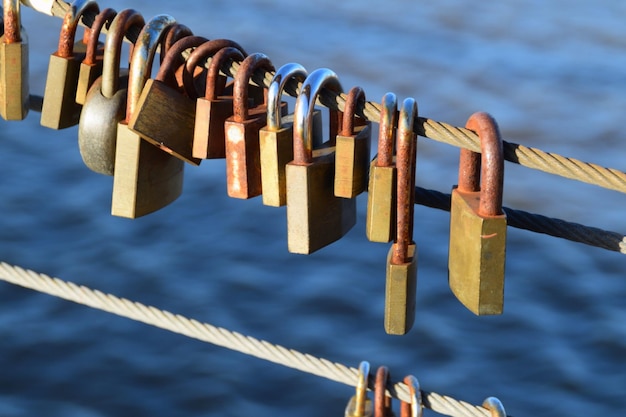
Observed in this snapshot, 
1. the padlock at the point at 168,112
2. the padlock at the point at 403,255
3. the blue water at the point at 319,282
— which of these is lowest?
the blue water at the point at 319,282

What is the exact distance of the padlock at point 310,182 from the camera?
1.32 m

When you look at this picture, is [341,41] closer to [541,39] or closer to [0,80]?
[541,39]

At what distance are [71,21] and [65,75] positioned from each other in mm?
77

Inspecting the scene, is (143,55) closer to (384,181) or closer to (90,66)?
(90,66)

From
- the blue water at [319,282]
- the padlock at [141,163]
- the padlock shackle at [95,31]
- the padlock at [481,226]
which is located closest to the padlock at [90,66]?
the padlock shackle at [95,31]

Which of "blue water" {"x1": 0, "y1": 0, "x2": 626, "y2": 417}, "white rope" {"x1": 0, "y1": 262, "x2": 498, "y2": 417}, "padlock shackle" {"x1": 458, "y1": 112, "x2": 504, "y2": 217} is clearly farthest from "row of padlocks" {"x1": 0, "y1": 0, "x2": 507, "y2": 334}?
"blue water" {"x1": 0, "y1": 0, "x2": 626, "y2": 417}

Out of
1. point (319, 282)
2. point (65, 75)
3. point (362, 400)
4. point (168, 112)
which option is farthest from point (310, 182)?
point (319, 282)

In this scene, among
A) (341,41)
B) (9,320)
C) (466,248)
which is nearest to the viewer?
(466,248)

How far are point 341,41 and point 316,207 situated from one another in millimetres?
4034

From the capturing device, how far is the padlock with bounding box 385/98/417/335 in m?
1.29

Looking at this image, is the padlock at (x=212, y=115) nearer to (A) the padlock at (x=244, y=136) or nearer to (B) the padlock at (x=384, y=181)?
(A) the padlock at (x=244, y=136)

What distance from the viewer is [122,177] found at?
147 centimetres

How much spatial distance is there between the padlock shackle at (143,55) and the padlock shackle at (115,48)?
3 cm

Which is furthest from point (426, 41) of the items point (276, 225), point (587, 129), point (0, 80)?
point (0, 80)
